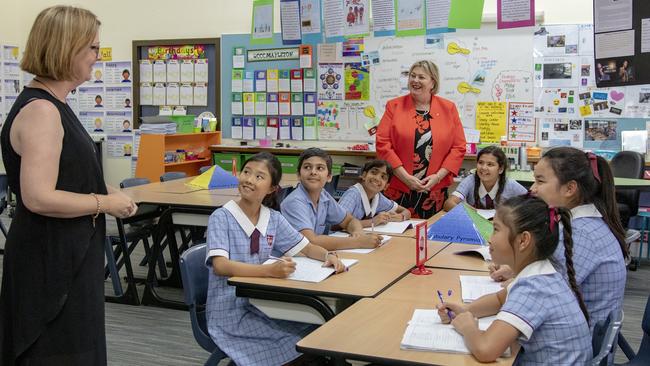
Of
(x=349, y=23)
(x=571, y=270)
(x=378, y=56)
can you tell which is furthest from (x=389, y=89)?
(x=571, y=270)

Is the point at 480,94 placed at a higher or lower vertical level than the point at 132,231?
higher

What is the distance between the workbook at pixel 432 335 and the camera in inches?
67.6

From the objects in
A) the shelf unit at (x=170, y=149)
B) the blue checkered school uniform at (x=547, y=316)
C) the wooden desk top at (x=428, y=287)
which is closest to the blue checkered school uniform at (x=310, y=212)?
the wooden desk top at (x=428, y=287)

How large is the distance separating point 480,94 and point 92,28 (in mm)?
5661

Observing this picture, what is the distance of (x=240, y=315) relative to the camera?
8.43ft

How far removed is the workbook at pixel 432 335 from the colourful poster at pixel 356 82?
18.6 feet

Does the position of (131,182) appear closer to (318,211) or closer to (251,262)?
(318,211)

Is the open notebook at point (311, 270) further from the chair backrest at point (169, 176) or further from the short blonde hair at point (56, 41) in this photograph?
the chair backrest at point (169, 176)

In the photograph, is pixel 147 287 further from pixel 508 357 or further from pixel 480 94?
pixel 480 94

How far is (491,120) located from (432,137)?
2.85 metres

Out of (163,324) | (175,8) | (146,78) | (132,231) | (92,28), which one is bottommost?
(163,324)

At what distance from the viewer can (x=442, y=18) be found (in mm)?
4992

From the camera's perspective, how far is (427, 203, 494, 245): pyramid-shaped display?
3244 mm

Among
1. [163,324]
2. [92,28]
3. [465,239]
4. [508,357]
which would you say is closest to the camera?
[508,357]
